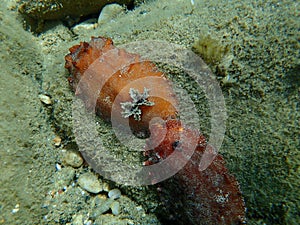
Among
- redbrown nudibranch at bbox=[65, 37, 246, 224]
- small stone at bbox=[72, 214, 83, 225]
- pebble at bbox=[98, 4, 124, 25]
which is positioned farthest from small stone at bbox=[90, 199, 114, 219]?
pebble at bbox=[98, 4, 124, 25]

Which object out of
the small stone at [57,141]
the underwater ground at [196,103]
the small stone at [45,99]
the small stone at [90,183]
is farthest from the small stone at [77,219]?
the small stone at [45,99]

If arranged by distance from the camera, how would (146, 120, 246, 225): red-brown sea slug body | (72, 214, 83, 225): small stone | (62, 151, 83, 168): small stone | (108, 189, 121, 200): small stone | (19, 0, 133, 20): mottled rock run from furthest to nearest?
1. (19, 0, 133, 20): mottled rock
2. (62, 151, 83, 168): small stone
3. (108, 189, 121, 200): small stone
4. (72, 214, 83, 225): small stone
5. (146, 120, 246, 225): red-brown sea slug body

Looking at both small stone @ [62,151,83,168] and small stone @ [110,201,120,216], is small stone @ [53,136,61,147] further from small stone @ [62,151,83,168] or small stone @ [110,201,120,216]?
small stone @ [110,201,120,216]

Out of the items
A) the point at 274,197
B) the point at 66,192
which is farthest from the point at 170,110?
the point at 66,192

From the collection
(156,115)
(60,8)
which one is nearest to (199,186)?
(156,115)

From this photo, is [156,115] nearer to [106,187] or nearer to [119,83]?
[119,83]

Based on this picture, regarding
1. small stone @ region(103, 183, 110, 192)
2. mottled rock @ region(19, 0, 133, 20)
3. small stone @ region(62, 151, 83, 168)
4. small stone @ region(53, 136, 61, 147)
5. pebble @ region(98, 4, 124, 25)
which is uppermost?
mottled rock @ region(19, 0, 133, 20)
